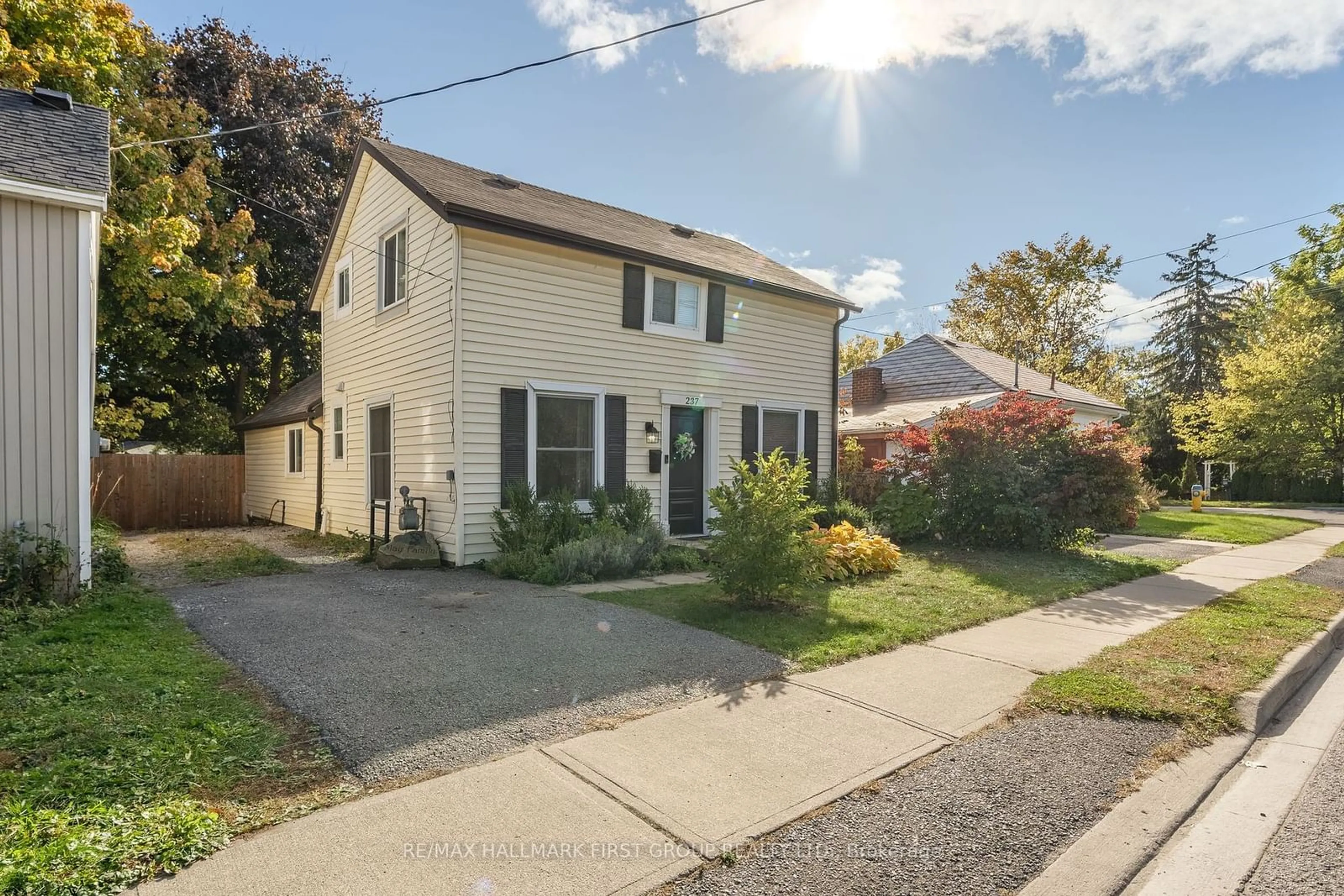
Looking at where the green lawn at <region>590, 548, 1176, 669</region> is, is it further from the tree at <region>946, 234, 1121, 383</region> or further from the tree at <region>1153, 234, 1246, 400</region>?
the tree at <region>1153, 234, 1246, 400</region>

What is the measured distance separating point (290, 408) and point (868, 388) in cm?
1544

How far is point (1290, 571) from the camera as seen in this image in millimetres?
8391

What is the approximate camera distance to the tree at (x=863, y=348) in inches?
1475

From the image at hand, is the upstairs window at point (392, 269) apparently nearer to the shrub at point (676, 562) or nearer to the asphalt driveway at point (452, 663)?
the asphalt driveway at point (452, 663)

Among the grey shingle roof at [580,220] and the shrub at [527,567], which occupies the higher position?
the grey shingle roof at [580,220]

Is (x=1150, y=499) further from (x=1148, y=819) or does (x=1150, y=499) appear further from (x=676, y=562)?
(x=1148, y=819)

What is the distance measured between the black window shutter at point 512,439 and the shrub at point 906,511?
560cm

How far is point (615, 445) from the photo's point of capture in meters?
9.64

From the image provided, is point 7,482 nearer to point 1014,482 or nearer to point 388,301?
point 388,301

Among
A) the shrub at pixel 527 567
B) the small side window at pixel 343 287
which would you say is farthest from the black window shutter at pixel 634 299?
the small side window at pixel 343 287

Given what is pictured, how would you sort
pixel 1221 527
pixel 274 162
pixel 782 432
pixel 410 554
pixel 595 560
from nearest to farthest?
pixel 595 560 < pixel 410 554 < pixel 782 432 < pixel 1221 527 < pixel 274 162

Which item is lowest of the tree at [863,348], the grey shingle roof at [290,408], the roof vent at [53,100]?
the grey shingle roof at [290,408]

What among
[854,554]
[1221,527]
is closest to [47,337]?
[854,554]

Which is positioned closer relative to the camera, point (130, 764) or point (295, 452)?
point (130, 764)
